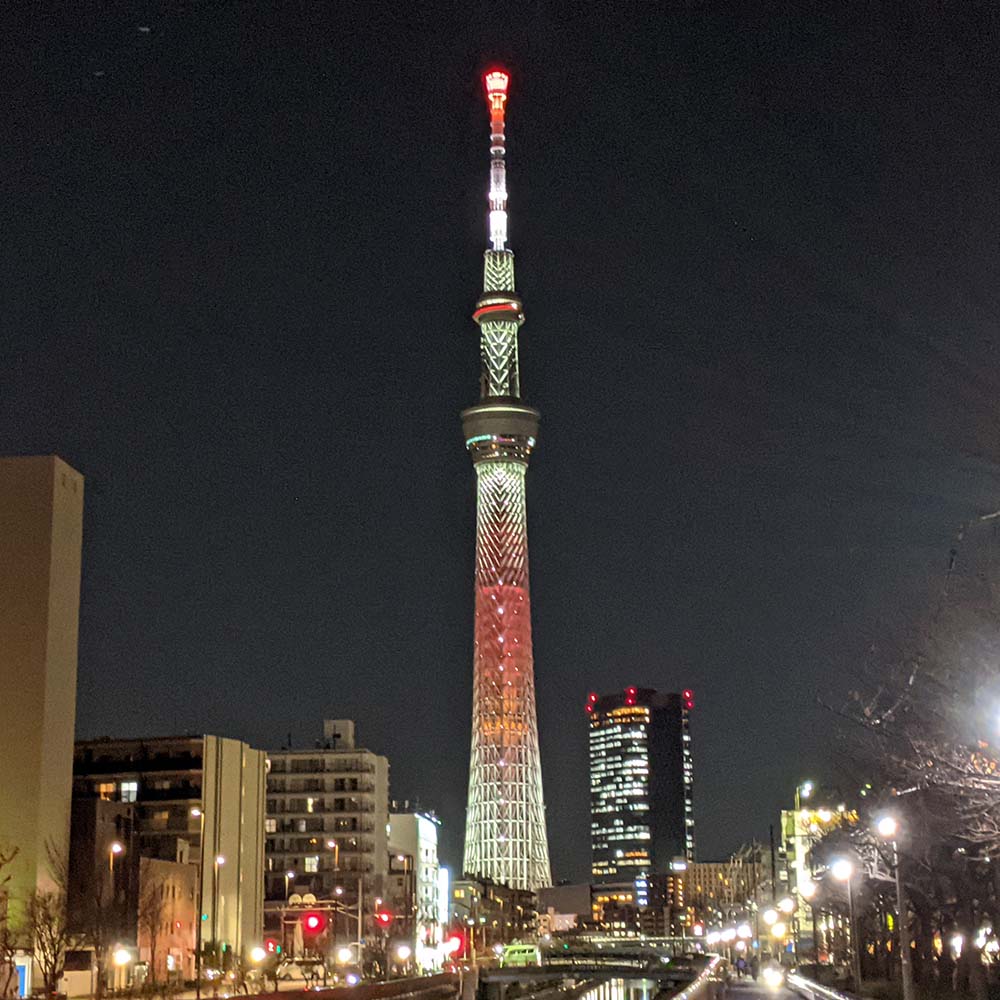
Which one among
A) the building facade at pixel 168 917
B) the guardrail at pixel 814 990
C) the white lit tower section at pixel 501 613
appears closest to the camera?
the guardrail at pixel 814 990

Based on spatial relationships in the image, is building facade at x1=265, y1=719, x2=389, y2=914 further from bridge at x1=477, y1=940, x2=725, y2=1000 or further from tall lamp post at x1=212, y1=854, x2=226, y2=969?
tall lamp post at x1=212, y1=854, x2=226, y2=969

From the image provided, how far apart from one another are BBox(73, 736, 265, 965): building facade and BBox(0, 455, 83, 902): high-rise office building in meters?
21.7

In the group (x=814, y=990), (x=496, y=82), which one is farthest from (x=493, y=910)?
(x=814, y=990)

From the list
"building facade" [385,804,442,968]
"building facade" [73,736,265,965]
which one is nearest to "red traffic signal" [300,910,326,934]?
"building facade" [73,736,265,965]

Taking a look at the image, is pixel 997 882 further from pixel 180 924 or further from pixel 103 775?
pixel 103 775

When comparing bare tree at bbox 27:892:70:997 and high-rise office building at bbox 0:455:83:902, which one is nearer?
bare tree at bbox 27:892:70:997

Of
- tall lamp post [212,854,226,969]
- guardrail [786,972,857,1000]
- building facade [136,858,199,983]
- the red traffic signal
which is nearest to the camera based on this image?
the red traffic signal

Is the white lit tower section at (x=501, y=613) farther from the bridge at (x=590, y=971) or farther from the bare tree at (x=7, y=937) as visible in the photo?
the bare tree at (x=7, y=937)

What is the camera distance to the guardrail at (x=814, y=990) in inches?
1730

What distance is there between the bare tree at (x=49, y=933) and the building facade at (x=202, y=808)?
79.6ft

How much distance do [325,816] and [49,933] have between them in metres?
66.6

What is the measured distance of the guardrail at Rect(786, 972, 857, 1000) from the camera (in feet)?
144

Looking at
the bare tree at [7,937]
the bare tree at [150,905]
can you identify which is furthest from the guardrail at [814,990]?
the bare tree at [150,905]

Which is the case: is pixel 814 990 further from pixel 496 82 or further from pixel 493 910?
pixel 496 82
